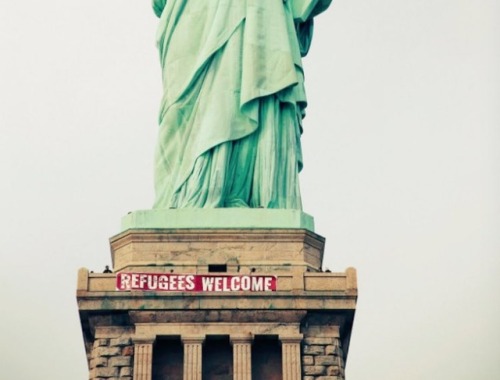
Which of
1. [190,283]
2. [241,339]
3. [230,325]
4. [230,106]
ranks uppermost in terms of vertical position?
[230,106]

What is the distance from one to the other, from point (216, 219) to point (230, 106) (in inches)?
120

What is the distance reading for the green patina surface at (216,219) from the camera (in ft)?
124

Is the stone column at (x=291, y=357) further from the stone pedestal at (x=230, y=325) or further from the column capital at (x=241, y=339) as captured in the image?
the column capital at (x=241, y=339)

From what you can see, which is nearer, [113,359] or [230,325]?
[113,359]

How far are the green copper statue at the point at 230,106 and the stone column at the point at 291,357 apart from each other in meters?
4.02

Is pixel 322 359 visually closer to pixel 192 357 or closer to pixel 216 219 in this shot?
pixel 192 357

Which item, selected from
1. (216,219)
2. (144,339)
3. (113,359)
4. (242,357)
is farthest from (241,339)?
(216,219)

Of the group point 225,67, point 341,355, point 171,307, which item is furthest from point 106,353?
point 225,67

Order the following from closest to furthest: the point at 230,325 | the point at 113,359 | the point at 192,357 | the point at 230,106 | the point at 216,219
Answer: the point at 192,357 → the point at 113,359 → the point at 230,325 → the point at 216,219 → the point at 230,106

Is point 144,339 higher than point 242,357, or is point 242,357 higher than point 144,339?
point 144,339

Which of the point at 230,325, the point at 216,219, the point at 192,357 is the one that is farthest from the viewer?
the point at 216,219

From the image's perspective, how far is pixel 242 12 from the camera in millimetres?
40469

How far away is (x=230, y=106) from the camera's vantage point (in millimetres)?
39562

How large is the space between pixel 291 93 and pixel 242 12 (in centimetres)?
234
